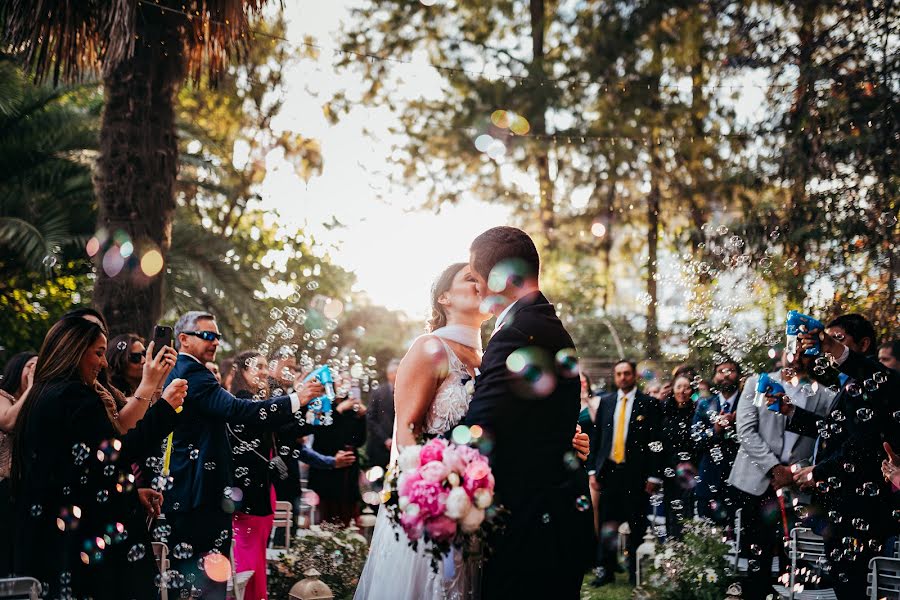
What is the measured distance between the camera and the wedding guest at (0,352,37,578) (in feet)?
17.5

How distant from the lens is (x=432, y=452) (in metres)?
3.32

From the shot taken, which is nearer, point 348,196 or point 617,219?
point 348,196

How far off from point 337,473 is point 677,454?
3523mm

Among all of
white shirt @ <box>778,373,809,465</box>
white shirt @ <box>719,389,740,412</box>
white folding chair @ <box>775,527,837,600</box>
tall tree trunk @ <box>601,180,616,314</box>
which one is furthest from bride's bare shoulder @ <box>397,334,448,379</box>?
tall tree trunk @ <box>601,180,616,314</box>

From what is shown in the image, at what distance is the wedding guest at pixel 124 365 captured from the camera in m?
6.33

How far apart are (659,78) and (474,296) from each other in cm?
1598

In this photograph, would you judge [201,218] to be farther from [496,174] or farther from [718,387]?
[718,387]

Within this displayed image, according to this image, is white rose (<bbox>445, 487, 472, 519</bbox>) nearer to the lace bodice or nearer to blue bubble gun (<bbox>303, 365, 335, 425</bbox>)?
the lace bodice

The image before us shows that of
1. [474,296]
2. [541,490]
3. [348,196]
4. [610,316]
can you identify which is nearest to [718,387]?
[474,296]

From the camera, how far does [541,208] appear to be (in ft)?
68.8

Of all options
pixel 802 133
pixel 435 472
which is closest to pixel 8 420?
pixel 435 472

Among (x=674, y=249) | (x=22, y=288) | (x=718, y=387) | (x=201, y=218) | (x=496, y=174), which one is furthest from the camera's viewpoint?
(x=201, y=218)

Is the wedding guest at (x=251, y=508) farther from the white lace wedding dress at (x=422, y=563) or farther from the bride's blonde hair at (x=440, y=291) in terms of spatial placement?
the white lace wedding dress at (x=422, y=563)

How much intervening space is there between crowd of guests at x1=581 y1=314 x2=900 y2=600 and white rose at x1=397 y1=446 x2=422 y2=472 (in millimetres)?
2877
